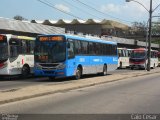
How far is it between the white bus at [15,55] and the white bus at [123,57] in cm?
2653

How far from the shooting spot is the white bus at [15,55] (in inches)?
1128

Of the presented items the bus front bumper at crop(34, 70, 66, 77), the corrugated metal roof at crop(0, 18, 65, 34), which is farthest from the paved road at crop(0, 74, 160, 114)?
the corrugated metal roof at crop(0, 18, 65, 34)

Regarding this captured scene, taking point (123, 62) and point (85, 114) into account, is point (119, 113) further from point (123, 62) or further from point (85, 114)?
point (123, 62)

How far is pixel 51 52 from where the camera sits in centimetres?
2761

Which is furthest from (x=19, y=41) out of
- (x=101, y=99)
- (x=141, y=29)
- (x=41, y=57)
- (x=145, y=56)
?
(x=141, y=29)

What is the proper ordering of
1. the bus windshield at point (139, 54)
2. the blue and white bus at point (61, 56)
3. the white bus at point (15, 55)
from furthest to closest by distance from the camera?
the bus windshield at point (139, 54)
the white bus at point (15, 55)
the blue and white bus at point (61, 56)

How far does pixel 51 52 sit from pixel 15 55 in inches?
122

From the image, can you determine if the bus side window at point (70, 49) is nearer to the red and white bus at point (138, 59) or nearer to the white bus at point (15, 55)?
the white bus at point (15, 55)

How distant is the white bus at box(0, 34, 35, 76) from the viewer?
2864 centimetres

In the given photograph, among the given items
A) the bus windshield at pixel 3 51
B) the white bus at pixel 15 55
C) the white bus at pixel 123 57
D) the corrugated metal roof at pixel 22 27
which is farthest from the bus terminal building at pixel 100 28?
the bus windshield at pixel 3 51

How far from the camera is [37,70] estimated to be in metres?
27.7

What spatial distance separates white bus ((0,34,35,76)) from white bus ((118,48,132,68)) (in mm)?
26532

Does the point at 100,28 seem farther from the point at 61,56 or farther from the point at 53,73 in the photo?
the point at 53,73

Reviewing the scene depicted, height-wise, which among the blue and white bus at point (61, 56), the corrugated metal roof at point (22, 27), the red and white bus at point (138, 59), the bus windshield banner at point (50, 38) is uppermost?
the corrugated metal roof at point (22, 27)
